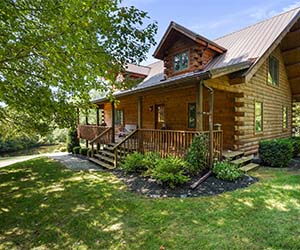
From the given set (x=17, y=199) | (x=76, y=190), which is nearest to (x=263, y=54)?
(x=76, y=190)

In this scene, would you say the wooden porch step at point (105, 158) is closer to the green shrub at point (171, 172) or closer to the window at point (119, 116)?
the green shrub at point (171, 172)

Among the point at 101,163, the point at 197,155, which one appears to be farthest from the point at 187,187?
the point at 101,163

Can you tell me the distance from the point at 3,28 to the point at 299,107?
72.0 feet

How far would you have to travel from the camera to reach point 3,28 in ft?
12.5

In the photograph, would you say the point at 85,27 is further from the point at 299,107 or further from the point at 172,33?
the point at 299,107

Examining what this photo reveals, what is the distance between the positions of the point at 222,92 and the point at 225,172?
4.44m

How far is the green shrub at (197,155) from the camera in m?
6.76

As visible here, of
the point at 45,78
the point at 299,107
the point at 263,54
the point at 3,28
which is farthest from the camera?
the point at 299,107

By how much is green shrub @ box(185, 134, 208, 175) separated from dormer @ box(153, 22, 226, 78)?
4.86m

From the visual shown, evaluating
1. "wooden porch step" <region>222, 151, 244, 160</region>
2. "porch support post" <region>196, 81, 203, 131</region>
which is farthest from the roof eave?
"wooden porch step" <region>222, 151, 244, 160</region>

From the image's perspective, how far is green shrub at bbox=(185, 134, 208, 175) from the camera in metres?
6.76

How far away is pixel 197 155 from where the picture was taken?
681 centimetres

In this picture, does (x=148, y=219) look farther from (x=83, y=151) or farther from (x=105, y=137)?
(x=83, y=151)

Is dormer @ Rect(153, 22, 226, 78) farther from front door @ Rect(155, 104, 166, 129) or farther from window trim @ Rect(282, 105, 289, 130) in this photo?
window trim @ Rect(282, 105, 289, 130)
